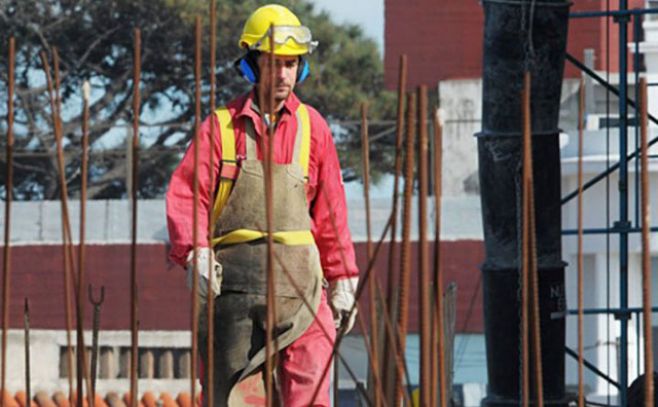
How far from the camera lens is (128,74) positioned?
111ft

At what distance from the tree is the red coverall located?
26.1 meters

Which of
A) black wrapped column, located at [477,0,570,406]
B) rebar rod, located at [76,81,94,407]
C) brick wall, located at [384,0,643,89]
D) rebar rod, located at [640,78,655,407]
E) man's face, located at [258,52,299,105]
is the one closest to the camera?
rebar rod, located at [640,78,655,407]

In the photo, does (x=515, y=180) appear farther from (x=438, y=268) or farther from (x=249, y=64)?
(x=438, y=268)

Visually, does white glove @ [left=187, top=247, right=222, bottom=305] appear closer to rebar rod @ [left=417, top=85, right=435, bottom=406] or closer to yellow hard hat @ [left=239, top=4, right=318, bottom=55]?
yellow hard hat @ [left=239, top=4, right=318, bottom=55]

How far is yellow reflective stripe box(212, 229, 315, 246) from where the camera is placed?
495 centimetres

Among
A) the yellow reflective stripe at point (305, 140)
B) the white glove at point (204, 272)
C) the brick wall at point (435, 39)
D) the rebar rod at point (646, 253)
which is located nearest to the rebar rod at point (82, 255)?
the white glove at point (204, 272)

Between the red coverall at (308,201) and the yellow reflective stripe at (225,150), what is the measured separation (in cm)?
1

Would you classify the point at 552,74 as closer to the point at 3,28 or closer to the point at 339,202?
the point at 339,202

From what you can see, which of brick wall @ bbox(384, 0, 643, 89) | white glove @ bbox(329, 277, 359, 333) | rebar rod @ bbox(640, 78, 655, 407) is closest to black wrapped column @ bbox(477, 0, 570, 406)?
white glove @ bbox(329, 277, 359, 333)

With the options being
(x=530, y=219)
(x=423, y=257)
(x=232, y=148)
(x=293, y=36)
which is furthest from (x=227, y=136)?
(x=423, y=257)

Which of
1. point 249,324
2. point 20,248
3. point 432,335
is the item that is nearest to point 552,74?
point 249,324

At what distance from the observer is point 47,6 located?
34312 millimetres

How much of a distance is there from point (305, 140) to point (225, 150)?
20 centimetres

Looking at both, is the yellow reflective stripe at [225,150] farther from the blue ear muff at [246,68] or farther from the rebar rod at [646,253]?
the rebar rod at [646,253]
